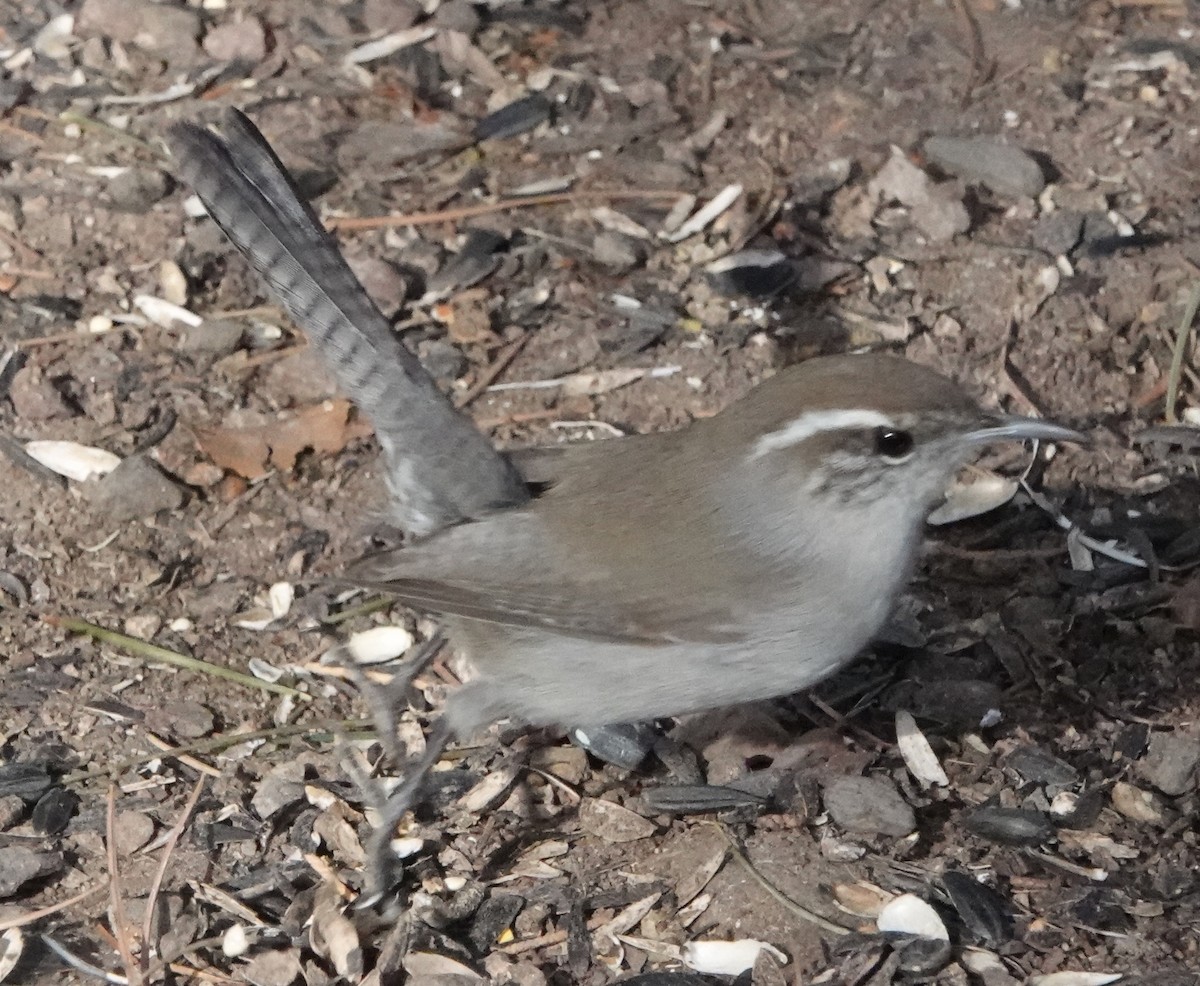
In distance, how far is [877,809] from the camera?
166 inches

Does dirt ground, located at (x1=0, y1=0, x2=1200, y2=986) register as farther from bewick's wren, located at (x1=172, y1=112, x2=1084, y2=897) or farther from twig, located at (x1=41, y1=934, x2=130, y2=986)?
bewick's wren, located at (x1=172, y1=112, x2=1084, y2=897)

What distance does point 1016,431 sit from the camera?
3910mm

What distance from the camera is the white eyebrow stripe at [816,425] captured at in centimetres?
379

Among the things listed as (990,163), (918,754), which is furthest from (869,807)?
(990,163)

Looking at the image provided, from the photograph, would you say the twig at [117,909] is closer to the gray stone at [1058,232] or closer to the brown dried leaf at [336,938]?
the brown dried leaf at [336,938]

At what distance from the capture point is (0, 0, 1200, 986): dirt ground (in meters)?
4.09

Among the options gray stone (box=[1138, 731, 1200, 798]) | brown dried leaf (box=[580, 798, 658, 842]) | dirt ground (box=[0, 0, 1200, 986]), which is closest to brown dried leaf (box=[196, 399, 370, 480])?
dirt ground (box=[0, 0, 1200, 986])

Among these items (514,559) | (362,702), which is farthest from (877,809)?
(362,702)

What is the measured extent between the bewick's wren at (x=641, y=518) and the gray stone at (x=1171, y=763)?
95 cm

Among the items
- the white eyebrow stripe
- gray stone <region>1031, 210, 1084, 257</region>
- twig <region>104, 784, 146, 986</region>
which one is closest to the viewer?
the white eyebrow stripe

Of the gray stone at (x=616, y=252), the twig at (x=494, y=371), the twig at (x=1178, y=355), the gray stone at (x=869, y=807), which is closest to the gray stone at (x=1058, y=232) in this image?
the twig at (x=1178, y=355)

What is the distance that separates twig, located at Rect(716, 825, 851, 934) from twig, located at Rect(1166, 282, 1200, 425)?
2299 millimetres

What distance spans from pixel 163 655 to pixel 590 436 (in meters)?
1.64

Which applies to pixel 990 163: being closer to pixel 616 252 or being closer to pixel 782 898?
pixel 616 252
